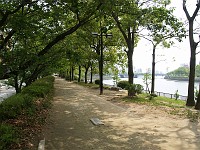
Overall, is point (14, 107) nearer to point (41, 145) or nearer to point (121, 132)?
point (41, 145)

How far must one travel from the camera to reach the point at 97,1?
25.2 feet

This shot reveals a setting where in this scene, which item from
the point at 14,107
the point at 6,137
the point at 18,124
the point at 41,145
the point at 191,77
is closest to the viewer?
the point at 6,137

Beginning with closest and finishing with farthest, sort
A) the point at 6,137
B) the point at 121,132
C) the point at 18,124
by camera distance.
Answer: the point at 6,137
the point at 18,124
the point at 121,132

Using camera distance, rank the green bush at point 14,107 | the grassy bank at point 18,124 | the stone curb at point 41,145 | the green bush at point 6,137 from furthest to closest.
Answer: the green bush at point 14,107, the stone curb at point 41,145, the grassy bank at point 18,124, the green bush at point 6,137

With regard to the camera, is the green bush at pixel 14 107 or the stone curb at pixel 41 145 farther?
the green bush at pixel 14 107

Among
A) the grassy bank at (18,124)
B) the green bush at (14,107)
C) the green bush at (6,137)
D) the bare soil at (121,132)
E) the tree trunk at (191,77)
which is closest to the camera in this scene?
the green bush at (6,137)

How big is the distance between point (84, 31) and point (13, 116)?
68.8ft

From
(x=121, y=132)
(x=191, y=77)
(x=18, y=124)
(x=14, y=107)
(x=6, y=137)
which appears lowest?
(x=121, y=132)

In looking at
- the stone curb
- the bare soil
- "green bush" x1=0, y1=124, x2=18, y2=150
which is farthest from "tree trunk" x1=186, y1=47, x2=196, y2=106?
"green bush" x1=0, y1=124, x2=18, y2=150

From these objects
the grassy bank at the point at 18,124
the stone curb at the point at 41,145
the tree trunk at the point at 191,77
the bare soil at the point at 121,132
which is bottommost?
the bare soil at the point at 121,132

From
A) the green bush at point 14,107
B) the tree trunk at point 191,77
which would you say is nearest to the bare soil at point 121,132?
the green bush at point 14,107

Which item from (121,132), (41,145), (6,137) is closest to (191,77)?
(121,132)

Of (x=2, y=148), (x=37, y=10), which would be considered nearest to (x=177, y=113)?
(x=37, y=10)

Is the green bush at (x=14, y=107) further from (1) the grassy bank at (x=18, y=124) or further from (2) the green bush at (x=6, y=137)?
(2) the green bush at (x=6, y=137)
